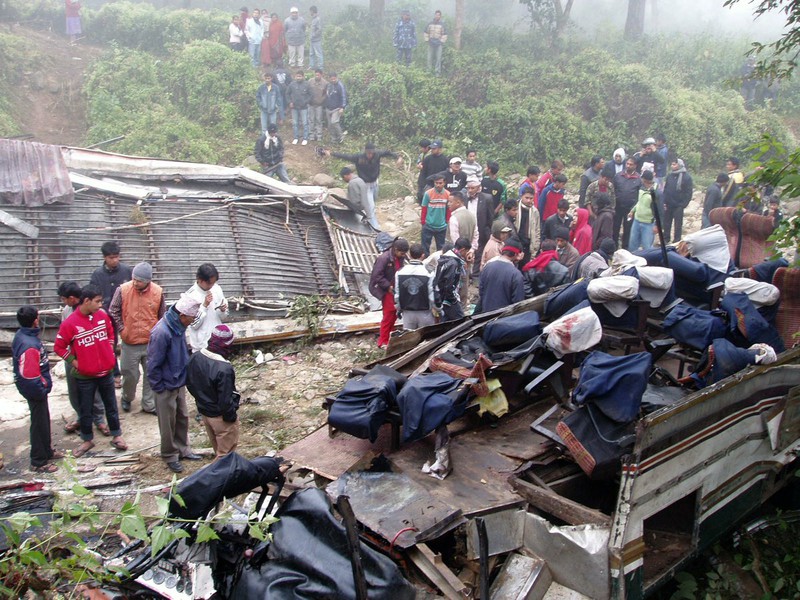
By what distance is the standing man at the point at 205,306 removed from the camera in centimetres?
675

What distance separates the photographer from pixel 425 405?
15.3 ft

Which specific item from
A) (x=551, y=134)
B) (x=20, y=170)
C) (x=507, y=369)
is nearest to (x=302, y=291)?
(x=20, y=170)

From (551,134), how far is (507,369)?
41.0ft

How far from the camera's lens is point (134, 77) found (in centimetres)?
1838

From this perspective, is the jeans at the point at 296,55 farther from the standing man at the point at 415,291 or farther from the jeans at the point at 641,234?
the standing man at the point at 415,291

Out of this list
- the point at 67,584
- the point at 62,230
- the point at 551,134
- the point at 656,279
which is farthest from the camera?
the point at 551,134

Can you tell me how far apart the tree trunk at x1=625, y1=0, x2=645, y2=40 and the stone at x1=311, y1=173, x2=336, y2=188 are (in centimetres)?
1430

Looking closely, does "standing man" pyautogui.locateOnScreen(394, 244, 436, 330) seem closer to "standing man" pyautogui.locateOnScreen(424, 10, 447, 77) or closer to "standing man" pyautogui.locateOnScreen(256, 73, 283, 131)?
"standing man" pyautogui.locateOnScreen(256, 73, 283, 131)

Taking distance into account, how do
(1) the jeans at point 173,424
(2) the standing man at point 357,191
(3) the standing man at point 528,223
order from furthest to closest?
1. (2) the standing man at point 357,191
2. (3) the standing man at point 528,223
3. (1) the jeans at point 173,424

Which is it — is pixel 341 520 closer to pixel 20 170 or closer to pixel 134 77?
pixel 20 170

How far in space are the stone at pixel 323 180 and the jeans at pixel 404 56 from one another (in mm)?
6016

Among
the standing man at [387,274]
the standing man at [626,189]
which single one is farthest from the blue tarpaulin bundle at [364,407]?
the standing man at [626,189]

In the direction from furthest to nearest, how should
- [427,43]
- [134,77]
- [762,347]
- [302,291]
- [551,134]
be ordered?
1. [427,43]
2. [134,77]
3. [551,134]
4. [302,291]
5. [762,347]

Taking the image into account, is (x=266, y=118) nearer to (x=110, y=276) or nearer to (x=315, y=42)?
(x=315, y=42)
